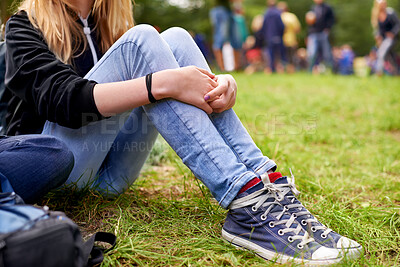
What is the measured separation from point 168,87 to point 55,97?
1.35 feet

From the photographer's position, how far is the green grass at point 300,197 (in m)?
1.47

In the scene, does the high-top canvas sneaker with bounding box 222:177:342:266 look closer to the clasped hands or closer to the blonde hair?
the clasped hands

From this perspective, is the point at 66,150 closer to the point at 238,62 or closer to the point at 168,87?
the point at 168,87

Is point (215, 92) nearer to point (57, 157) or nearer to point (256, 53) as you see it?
point (57, 157)

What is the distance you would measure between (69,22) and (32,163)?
2.40 ft

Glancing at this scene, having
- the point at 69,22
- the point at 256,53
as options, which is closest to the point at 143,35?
the point at 69,22

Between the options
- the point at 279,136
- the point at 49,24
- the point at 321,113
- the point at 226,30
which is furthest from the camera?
the point at 226,30

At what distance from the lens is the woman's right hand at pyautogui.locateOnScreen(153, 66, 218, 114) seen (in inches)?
55.7

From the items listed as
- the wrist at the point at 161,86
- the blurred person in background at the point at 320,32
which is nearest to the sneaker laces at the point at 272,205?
the wrist at the point at 161,86

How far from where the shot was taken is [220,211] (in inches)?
71.1

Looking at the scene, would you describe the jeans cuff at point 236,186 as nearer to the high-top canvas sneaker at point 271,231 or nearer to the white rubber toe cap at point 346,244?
the high-top canvas sneaker at point 271,231

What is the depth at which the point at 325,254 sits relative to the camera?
53.1 inches

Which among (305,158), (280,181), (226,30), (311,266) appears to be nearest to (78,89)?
(280,181)

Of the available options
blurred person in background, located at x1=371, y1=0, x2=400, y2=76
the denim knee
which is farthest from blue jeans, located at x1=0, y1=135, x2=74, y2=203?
blurred person in background, located at x1=371, y1=0, x2=400, y2=76
